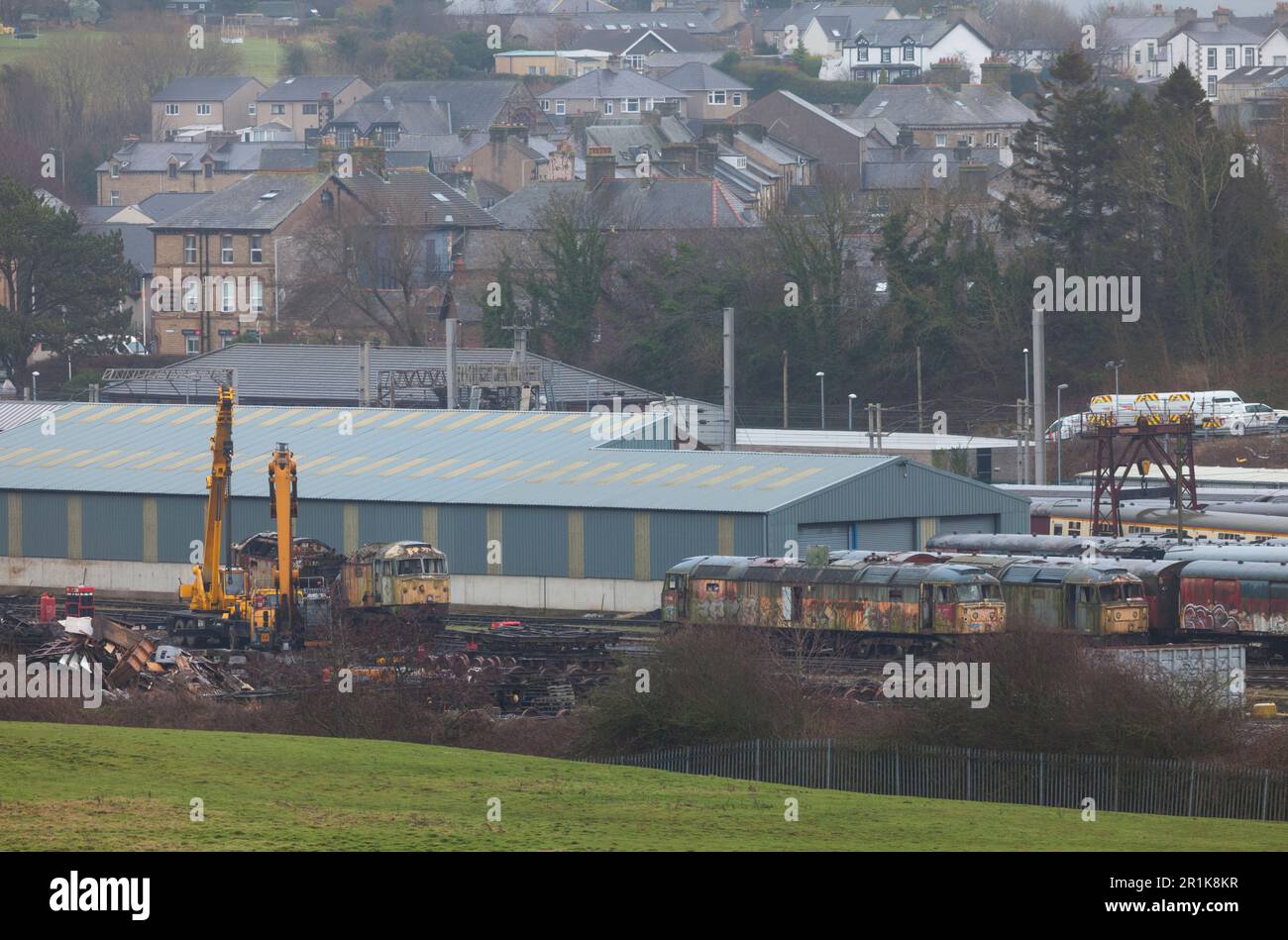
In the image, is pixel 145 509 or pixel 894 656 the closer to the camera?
pixel 894 656

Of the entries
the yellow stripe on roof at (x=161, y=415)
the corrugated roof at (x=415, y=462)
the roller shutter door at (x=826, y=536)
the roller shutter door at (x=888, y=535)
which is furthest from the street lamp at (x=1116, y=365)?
the yellow stripe on roof at (x=161, y=415)

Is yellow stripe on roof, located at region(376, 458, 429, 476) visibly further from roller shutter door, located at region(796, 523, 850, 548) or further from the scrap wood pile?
the scrap wood pile

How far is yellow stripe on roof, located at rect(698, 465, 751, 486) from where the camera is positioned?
63.5 meters

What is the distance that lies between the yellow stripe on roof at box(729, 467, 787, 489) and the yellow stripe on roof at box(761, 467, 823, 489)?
597 millimetres

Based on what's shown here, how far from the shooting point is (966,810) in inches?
1229

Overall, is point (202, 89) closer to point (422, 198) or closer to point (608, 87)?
point (608, 87)

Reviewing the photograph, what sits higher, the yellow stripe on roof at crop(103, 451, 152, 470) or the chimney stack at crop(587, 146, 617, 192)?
the chimney stack at crop(587, 146, 617, 192)

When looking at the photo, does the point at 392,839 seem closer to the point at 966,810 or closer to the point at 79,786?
the point at 79,786

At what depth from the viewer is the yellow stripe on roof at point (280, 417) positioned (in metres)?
77.6

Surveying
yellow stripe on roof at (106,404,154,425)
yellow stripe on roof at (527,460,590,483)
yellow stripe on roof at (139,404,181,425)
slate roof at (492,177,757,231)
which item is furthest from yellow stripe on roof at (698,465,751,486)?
slate roof at (492,177,757,231)

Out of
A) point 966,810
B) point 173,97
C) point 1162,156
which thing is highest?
point 173,97

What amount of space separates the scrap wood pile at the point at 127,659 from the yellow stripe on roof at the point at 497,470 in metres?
18.6
